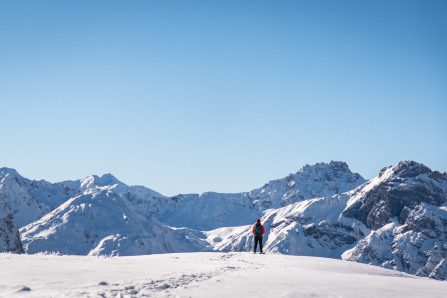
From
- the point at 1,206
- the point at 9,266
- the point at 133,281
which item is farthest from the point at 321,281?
the point at 1,206

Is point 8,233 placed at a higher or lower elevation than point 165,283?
lower

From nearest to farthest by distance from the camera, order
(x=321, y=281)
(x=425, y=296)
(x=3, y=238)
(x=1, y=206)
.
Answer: (x=425, y=296) < (x=321, y=281) < (x=3, y=238) < (x=1, y=206)

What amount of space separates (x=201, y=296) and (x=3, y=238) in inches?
3883

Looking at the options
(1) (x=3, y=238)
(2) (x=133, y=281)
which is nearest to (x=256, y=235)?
(2) (x=133, y=281)

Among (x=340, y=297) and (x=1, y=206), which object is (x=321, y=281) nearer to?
(x=340, y=297)

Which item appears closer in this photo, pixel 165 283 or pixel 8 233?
pixel 165 283

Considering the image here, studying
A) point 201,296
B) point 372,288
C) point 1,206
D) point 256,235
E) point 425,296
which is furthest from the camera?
point 1,206

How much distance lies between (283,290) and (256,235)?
21424mm

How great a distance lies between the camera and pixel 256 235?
35406 mm

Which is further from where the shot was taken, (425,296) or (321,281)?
(321,281)

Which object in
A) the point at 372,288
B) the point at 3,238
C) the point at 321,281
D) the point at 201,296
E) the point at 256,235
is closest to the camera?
the point at 201,296

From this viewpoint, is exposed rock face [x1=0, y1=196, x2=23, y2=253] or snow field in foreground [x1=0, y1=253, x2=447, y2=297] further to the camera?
exposed rock face [x1=0, y1=196, x2=23, y2=253]

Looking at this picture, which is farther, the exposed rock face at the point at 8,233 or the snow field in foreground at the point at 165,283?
the exposed rock face at the point at 8,233

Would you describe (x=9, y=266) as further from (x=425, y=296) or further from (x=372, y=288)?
(x=425, y=296)
